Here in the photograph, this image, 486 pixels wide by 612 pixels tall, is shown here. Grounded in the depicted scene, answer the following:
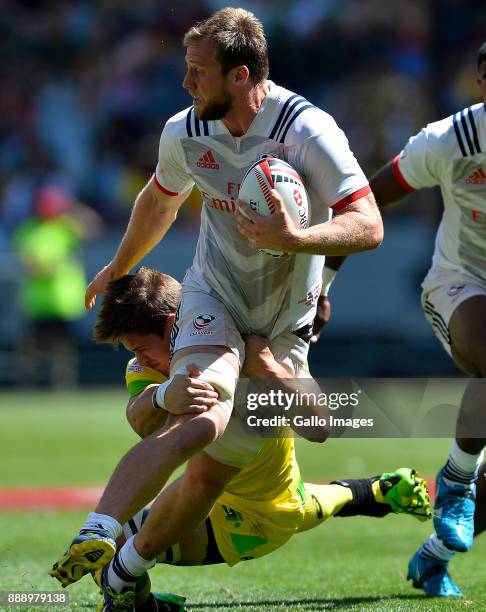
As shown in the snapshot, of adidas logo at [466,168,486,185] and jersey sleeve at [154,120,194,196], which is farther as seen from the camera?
adidas logo at [466,168,486,185]

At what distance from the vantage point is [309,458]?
1169cm

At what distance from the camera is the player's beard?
17.0 ft

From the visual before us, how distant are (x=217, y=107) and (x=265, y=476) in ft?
5.60

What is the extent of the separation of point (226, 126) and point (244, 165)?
0.62 ft

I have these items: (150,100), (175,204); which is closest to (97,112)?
(150,100)

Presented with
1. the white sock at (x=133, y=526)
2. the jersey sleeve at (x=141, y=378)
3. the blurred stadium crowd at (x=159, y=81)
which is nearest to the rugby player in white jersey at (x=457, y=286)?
the jersey sleeve at (x=141, y=378)

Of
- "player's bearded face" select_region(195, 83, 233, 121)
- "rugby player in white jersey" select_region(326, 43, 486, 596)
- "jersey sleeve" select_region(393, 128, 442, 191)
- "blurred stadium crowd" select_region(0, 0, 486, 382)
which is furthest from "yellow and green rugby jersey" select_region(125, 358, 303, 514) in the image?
"blurred stadium crowd" select_region(0, 0, 486, 382)

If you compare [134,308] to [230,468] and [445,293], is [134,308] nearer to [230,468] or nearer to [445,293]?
[230,468]

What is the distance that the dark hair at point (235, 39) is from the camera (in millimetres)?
5141

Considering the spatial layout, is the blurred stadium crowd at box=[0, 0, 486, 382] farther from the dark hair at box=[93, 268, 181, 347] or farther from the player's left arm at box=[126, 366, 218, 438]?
the player's left arm at box=[126, 366, 218, 438]

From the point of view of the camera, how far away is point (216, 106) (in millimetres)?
5195

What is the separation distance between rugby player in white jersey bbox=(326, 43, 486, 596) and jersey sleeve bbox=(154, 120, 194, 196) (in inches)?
36.0

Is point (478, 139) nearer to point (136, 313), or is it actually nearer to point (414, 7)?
point (136, 313)

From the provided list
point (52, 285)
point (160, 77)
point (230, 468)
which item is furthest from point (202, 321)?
point (160, 77)
